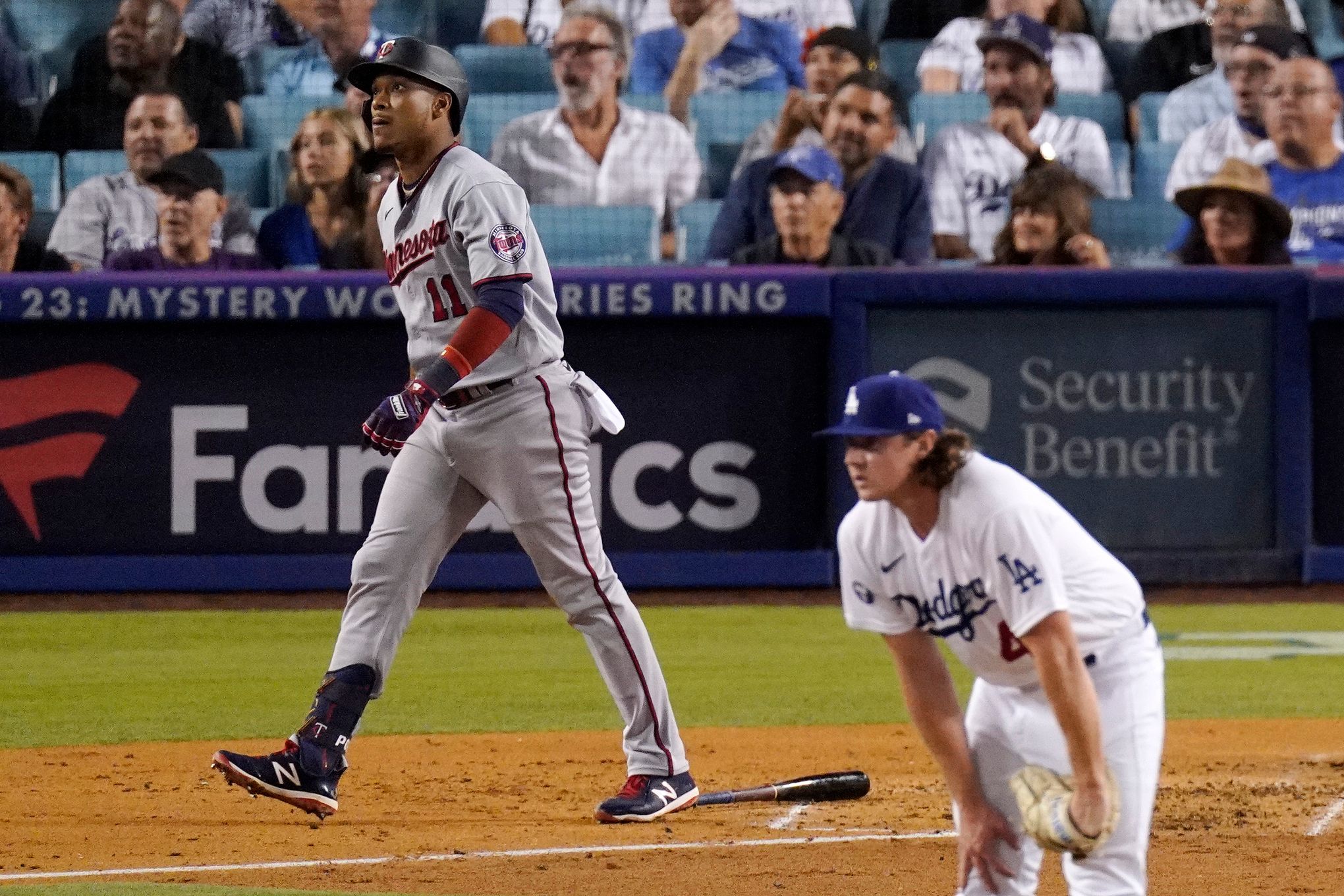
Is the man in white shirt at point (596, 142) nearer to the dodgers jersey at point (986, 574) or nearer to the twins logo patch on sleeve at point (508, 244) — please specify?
the twins logo patch on sleeve at point (508, 244)

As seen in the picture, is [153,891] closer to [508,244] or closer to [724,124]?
[508,244]

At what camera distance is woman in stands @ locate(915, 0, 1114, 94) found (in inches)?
443

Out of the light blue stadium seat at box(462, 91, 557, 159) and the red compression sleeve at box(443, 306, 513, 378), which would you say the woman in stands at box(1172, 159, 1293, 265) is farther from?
the red compression sleeve at box(443, 306, 513, 378)

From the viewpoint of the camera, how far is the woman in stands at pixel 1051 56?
1125cm

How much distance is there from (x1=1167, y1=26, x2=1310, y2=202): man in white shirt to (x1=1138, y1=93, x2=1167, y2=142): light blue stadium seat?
1.76 feet

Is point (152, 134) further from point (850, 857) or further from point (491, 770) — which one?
point (850, 857)

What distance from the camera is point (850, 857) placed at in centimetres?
455

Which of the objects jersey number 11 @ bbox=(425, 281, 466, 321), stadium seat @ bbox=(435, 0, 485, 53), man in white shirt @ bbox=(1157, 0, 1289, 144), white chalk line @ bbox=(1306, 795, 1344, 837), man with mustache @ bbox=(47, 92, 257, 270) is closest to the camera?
jersey number 11 @ bbox=(425, 281, 466, 321)

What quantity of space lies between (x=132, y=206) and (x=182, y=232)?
0.83 m

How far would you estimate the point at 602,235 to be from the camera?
10.1m

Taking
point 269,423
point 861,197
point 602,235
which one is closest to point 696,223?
→ point 602,235

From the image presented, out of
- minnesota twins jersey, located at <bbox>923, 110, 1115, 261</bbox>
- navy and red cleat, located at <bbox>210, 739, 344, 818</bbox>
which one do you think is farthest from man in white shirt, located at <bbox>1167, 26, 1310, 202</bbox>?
navy and red cleat, located at <bbox>210, 739, 344, 818</bbox>

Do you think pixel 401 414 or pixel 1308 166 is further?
pixel 1308 166

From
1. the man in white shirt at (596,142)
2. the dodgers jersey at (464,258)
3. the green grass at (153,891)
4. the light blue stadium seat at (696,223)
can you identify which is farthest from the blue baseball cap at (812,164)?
the green grass at (153,891)
